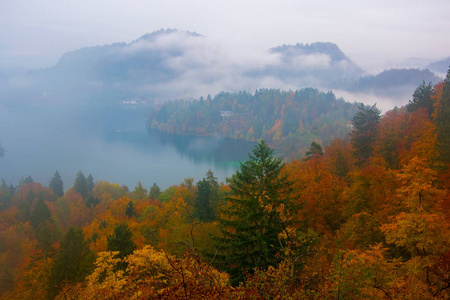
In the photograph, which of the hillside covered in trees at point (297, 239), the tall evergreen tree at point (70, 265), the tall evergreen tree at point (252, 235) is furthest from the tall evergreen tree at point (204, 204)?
the tall evergreen tree at point (252, 235)

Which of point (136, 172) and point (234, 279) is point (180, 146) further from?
point (234, 279)

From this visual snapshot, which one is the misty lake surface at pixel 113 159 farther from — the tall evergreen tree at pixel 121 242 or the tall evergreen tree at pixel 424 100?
the tall evergreen tree at pixel 121 242

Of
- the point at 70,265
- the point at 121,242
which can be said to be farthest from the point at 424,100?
the point at 70,265

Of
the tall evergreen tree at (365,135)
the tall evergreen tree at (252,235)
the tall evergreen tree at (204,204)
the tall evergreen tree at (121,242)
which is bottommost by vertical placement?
the tall evergreen tree at (204,204)

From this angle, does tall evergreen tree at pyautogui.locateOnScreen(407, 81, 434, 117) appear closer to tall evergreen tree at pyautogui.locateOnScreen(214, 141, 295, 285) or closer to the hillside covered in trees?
the hillside covered in trees

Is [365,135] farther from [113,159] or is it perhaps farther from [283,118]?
Result: [283,118]

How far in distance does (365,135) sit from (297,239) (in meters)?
22.2

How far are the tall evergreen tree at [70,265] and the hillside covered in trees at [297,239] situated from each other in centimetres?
7

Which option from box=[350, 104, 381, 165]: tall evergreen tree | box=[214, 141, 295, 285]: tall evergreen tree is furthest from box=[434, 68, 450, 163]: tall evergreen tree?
box=[214, 141, 295, 285]: tall evergreen tree

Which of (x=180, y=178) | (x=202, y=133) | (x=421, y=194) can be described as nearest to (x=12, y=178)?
(x=180, y=178)

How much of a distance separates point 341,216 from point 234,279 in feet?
35.4

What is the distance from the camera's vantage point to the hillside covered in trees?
22.0ft

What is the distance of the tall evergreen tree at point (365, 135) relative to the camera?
28906 millimetres

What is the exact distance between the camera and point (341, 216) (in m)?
18.6
